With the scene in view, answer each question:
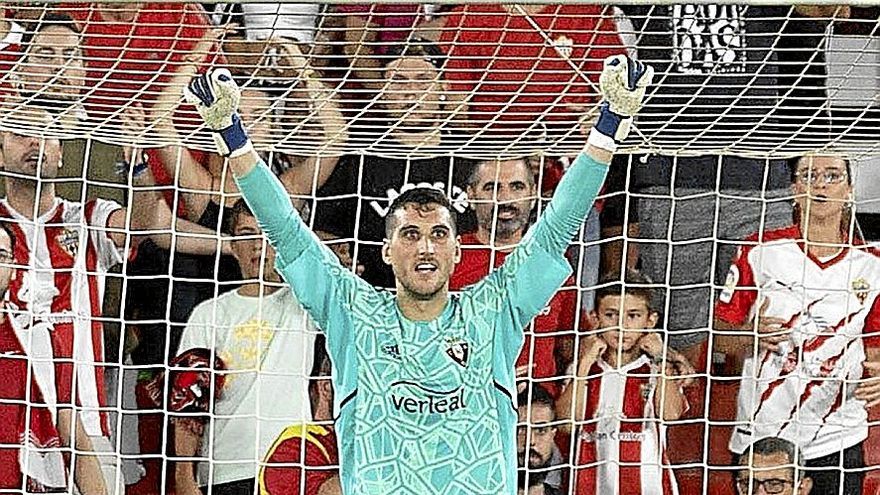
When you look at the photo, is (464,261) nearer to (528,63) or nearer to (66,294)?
(528,63)

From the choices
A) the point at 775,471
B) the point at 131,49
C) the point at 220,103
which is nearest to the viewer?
the point at 220,103

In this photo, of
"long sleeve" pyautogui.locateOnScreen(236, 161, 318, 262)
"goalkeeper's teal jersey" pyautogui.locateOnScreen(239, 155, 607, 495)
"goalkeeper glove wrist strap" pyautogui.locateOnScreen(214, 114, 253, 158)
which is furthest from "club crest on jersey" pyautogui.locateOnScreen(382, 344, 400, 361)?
"goalkeeper glove wrist strap" pyautogui.locateOnScreen(214, 114, 253, 158)

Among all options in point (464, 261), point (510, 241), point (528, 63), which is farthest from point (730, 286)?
point (528, 63)

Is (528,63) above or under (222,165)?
above

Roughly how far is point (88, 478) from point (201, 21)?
111cm

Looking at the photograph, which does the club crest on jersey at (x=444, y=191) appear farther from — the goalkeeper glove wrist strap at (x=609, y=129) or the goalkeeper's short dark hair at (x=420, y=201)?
the goalkeeper glove wrist strap at (x=609, y=129)

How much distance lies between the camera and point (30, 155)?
388cm

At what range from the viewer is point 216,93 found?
8.70ft

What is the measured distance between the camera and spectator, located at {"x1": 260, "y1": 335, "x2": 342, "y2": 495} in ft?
12.5

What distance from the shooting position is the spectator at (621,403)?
3895 millimetres

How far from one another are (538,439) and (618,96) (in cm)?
142

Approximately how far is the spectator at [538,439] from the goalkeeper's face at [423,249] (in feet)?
3.67

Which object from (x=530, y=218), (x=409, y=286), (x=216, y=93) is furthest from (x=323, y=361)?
(x=216, y=93)

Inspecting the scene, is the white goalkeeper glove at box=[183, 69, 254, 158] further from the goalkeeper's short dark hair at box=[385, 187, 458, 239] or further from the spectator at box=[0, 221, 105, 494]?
the spectator at box=[0, 221, 105, 494]
